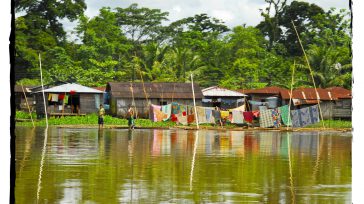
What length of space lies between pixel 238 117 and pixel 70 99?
33.6 ft

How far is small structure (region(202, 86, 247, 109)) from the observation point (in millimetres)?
39406

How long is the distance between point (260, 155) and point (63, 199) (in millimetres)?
7832

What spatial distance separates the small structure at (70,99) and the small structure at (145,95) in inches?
38.7

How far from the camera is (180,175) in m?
9.83

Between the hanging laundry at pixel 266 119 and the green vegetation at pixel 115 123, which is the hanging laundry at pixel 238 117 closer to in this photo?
the green vegetation at pixel 115 123

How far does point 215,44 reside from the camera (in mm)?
47594

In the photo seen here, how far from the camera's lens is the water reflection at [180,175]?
7453 mm

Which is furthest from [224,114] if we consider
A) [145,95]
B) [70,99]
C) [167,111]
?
[70,99]

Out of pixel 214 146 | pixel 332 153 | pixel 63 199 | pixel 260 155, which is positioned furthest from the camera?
pixel 214 146

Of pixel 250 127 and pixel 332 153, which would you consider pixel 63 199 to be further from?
pixel 250 127

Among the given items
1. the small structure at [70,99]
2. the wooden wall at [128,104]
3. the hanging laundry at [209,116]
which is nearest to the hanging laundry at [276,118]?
the hanging laundry at [209,116]

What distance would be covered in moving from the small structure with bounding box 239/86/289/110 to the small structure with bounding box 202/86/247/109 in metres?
0.69
